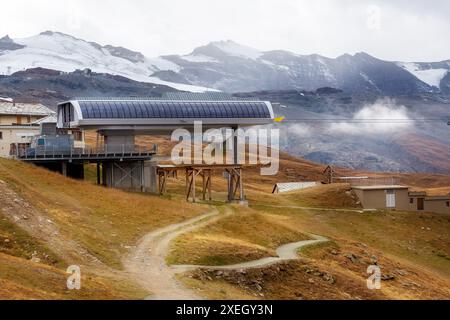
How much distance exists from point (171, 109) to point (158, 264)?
4359 cm

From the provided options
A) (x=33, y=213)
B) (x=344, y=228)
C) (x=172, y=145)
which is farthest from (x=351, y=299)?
(x=172, y=145)

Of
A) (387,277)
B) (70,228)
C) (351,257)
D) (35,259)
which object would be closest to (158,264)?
(35,259)

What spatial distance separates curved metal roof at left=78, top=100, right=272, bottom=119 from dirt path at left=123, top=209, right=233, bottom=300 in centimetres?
2461

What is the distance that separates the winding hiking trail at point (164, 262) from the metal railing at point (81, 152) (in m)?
20.0

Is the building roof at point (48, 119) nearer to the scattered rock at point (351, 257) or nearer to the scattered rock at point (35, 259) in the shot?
the scattered rock at point (351, 257)

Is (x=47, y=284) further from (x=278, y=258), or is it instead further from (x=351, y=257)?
(x=351, y=257)

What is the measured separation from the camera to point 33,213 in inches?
2067

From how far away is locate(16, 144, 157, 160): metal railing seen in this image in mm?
79188

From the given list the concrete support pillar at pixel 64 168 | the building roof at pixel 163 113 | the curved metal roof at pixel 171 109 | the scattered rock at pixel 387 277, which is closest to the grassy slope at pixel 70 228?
the concrete support pillar at pixel 64 168

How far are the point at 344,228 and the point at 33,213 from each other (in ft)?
137

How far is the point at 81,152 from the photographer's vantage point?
266 feet
